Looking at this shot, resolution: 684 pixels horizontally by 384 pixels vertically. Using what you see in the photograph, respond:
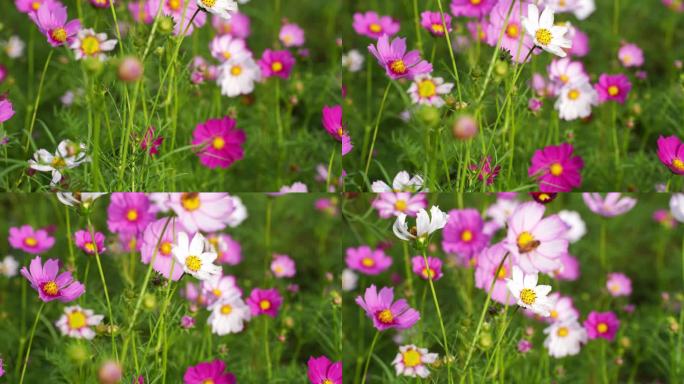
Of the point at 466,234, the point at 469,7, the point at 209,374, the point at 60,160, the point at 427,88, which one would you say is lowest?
the point at 209,374

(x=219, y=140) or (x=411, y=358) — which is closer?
(x=411, y=358)

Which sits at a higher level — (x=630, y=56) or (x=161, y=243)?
(x=630, y=56)

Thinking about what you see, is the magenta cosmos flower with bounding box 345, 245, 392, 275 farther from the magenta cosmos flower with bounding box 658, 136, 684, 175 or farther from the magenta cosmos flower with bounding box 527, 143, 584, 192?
the magenta cosmos flower with bounding box 658, 136, 684, 175

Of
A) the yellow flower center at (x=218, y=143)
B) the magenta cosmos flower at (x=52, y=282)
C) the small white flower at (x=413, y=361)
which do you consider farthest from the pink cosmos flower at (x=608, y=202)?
the magenta cosmos flower at (x=52, y=282)

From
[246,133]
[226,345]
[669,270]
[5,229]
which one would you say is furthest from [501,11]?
[5,229]

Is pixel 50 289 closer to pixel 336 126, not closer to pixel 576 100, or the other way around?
pixel 336 126

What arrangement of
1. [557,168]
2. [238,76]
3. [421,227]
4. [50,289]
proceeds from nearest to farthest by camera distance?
[421,227] → [50,289] → [557,168] → [238,76]

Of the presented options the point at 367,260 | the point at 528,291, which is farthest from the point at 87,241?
A: the point at 528,291
